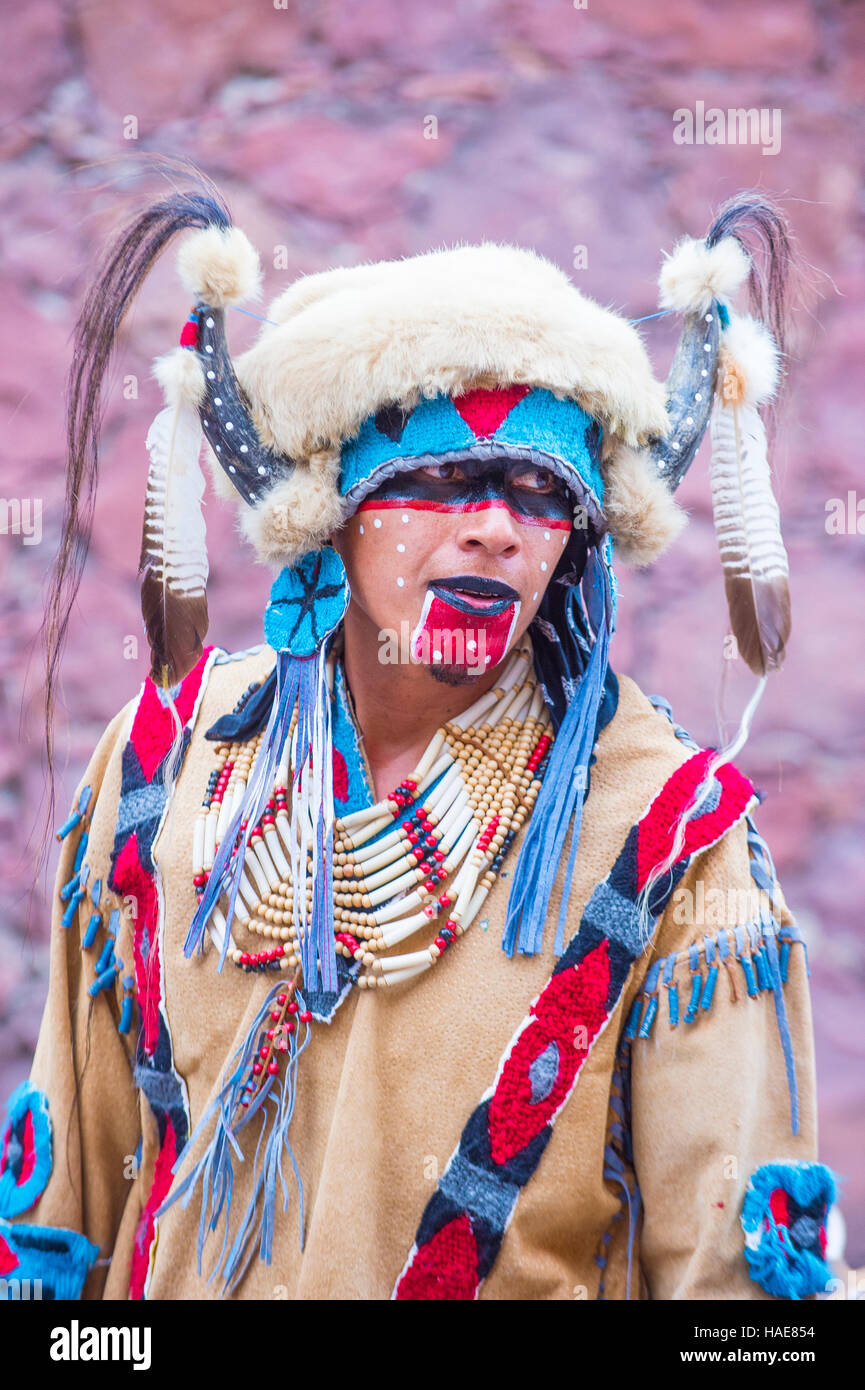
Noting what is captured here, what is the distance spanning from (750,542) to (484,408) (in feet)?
1.25

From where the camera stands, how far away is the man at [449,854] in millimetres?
1373

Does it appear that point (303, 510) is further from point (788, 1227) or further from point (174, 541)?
point (788, 1227)

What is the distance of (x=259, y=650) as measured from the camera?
1.85 metres

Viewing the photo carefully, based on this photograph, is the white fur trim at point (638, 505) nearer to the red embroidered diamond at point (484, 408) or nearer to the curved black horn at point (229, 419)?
the red embroidered diamond at point (484, 408)

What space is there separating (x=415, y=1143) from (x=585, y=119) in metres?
1.83

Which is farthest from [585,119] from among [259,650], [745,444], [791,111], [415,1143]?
[415,1143]

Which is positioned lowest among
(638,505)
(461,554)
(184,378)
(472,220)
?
(461,554)

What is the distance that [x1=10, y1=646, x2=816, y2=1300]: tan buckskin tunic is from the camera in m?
1.35

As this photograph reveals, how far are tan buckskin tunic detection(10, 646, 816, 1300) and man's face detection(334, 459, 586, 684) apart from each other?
0.26 m

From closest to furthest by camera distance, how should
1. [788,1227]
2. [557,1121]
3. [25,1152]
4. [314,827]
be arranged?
[788,1227] → [557,1121] → [314,827] → [25,1152]

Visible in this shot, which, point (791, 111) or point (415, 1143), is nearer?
point (415, 1143)

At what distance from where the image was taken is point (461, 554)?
139 cm

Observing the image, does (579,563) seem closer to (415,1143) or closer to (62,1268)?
(415,1143)

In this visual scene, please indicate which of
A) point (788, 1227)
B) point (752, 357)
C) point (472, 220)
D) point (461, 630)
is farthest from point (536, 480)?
point (472, 220)
